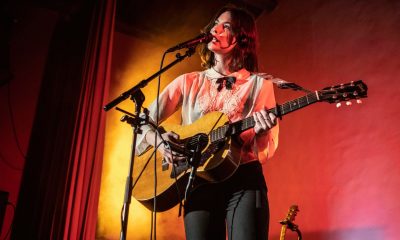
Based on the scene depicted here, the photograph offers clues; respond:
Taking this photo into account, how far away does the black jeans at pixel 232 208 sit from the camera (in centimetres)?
164

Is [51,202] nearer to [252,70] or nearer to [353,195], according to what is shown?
[252,70]

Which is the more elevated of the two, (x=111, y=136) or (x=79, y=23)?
(x=79, y=23)

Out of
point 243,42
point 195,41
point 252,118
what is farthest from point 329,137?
point 195,41

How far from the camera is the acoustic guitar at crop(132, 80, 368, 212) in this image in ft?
5.95

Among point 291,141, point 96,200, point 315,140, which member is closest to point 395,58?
point 315,140

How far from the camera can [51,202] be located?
334 centimetres

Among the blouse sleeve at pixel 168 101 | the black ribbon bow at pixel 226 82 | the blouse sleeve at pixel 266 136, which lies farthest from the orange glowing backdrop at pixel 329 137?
the blouse sleeve at pixel 168 101

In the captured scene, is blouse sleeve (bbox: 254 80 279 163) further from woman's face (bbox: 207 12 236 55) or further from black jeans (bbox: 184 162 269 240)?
woman's face (bbox: 207 12 236 55)

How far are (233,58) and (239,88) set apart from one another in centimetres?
29

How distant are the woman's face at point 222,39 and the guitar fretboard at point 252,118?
50cm

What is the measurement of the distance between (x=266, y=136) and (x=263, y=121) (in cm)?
10

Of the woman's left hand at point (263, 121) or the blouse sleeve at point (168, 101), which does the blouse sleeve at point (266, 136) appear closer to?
the woman's left hand at point (263, 121)

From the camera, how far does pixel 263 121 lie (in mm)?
1858

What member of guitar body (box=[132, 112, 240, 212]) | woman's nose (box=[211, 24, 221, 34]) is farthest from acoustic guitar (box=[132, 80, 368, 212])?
woman's nose (box=[211, 24, 221, 34])
